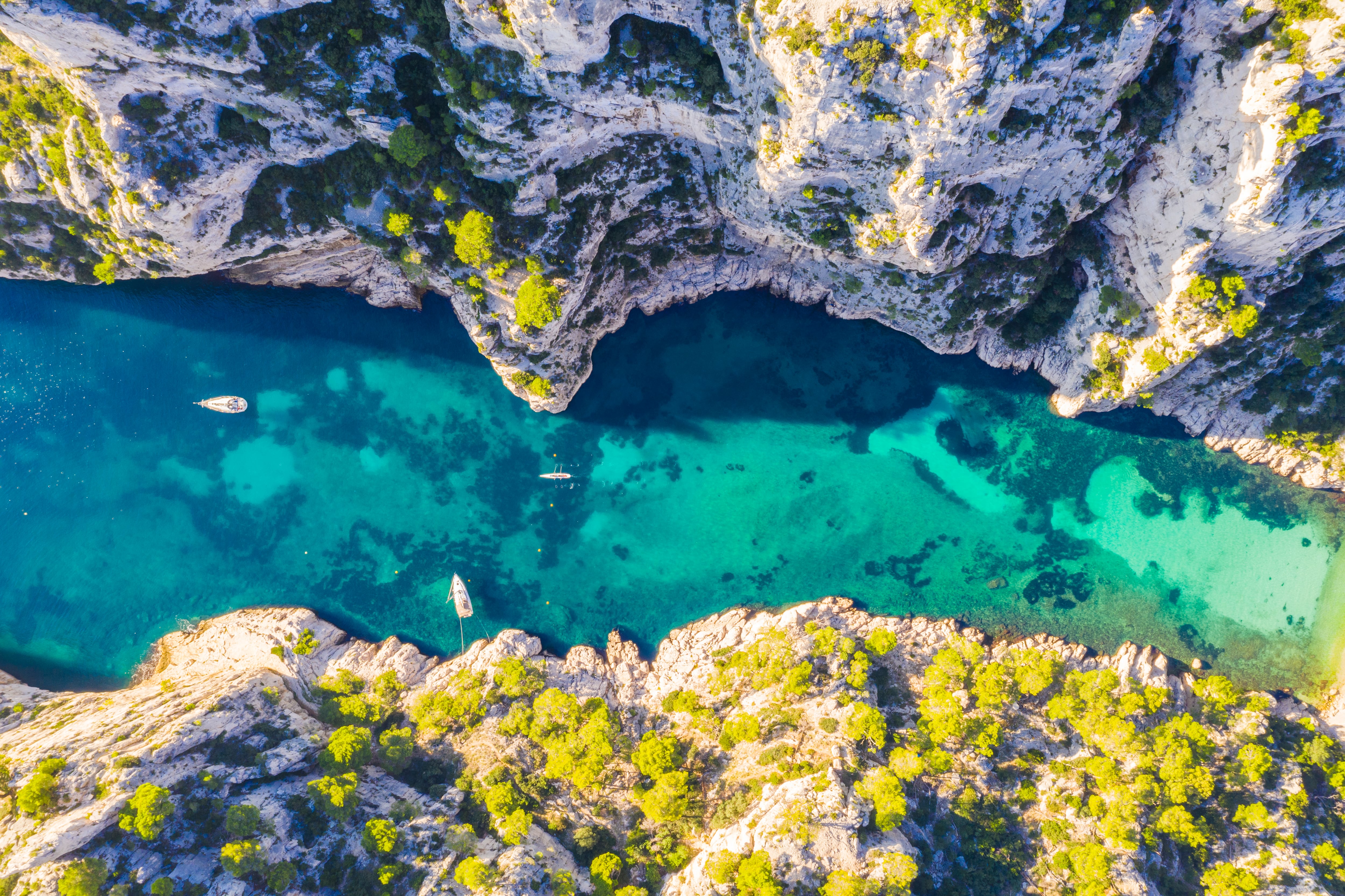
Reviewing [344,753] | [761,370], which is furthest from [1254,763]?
[344,753]

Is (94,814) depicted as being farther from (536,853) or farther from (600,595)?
(600,595)

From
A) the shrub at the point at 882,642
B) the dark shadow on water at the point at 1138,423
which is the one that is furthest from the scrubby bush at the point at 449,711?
the dark shadow on water at the point at 1138,423

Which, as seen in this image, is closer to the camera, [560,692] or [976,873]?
[976,873]

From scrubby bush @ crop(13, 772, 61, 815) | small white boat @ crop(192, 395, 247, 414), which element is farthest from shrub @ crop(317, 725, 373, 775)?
small white boat @ crop(192, 395, 247, 414)

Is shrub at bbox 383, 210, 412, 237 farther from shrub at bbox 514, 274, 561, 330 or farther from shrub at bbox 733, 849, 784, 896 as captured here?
shrub at bbox 733, 849, 784, 896

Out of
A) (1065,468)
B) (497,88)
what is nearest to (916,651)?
(1065,468)

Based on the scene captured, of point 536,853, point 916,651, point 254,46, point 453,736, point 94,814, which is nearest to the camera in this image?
point 254,46

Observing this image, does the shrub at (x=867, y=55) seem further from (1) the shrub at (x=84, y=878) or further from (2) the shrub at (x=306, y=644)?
(1) the shrub at (x=84, y=878)
